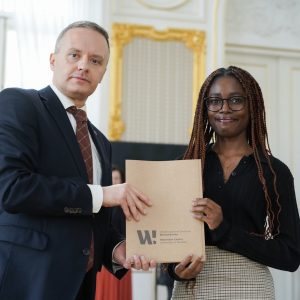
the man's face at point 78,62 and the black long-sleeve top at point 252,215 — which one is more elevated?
the man's face at point 78,62

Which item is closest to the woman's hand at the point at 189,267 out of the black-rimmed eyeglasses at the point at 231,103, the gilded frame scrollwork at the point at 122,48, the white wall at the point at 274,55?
the black-rimmed eyeglasses at the point at 231,103

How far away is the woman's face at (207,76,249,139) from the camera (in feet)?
6.05

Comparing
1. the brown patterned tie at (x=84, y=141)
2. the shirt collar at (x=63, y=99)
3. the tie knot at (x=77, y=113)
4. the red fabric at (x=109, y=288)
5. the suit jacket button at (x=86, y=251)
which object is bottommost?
the red fabric at (x=109, y=288)

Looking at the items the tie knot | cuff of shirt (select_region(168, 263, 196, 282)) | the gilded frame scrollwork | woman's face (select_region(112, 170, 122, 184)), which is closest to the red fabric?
woman's face (select_region(112, 170, 122, 184))

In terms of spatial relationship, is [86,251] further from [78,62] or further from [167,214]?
[78,62]

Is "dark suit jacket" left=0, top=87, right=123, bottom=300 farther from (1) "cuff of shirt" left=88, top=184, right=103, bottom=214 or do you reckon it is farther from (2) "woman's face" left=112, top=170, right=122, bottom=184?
(2) "woman's face" left=112, top=170, right=122, bottom=184

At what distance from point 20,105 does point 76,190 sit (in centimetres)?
30

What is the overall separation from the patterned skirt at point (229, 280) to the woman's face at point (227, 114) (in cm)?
39

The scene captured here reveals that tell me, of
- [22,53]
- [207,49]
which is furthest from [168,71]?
[22,53]

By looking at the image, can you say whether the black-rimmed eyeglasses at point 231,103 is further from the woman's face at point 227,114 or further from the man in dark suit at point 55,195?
the man in dark suit at point 55,195

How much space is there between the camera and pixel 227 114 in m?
1.84

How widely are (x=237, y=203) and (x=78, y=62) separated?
0.67 m

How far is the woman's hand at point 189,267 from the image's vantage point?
1.63 m

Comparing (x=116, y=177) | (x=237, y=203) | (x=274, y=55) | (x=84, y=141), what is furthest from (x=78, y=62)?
(x=274, y=55)
